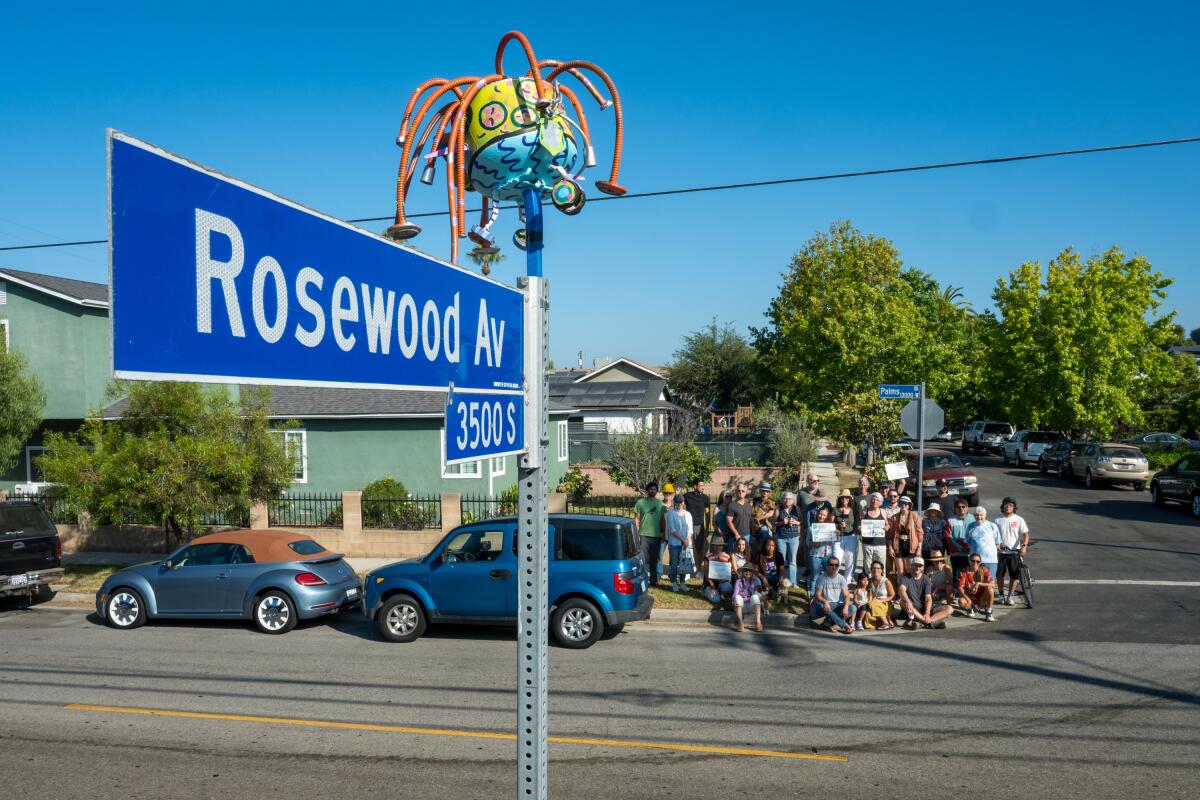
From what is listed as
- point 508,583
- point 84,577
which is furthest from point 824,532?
point 84,577

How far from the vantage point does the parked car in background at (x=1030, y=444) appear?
42.0 meters

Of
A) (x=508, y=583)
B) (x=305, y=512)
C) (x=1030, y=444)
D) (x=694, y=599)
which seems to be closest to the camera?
(x=508, y=583)

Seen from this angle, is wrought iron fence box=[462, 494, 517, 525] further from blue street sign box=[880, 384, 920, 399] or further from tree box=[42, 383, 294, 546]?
blue street sign box=[880, 384, 920, 399]

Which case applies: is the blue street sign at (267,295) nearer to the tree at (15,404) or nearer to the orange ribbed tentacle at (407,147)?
the orange ribbed tentacle at (407,147)

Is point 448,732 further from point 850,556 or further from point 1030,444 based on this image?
point 1030,444

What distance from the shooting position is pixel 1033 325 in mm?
42406

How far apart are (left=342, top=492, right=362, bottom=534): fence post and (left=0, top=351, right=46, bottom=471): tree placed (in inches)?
334

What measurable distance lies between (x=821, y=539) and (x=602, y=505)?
1130 cm

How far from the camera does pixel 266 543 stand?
14.0 m

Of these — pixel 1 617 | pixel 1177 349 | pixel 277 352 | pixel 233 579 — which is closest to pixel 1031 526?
pixel 233 579

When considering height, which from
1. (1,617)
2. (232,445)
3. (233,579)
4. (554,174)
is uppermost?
(554,174)

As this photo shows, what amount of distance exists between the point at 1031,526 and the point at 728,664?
15.2 metres

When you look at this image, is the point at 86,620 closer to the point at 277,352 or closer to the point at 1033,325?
the point at 277,352

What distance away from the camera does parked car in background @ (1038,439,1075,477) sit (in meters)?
36.2
